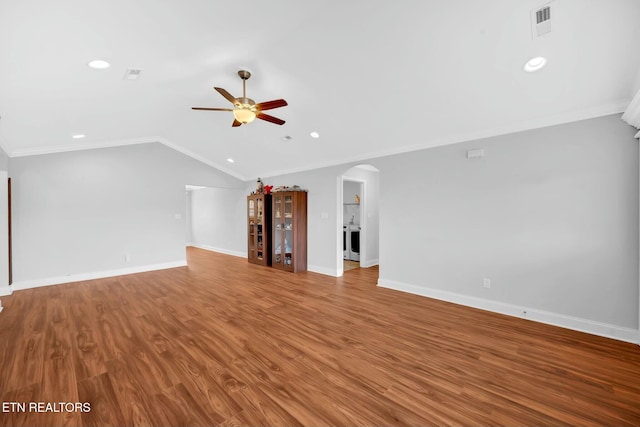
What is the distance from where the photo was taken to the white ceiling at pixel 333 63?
83.6 inches

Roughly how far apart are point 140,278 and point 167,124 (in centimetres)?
313

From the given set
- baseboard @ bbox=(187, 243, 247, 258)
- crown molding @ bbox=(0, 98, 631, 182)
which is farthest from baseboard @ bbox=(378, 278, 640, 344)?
baseboard @ bbox=(187, 243, 247, 258)

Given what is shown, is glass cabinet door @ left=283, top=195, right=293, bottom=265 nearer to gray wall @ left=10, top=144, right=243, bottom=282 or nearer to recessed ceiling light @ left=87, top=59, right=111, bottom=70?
gray wall @ left=10, top=144, right=243, bottom=282

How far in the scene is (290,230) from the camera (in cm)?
625

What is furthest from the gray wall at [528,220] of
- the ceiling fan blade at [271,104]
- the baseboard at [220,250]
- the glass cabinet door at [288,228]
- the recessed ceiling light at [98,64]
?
the baseboard at [220,250]

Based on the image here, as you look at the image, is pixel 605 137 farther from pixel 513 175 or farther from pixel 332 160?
pixel 332 160

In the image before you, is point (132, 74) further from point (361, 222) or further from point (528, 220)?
point (528, 220)

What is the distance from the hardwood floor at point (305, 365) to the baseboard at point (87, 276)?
50.1 inches

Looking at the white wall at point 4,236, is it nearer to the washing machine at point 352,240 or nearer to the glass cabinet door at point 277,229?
Result: the glass cabinet door at point 277,229

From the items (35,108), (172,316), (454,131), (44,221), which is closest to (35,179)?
(44,221)

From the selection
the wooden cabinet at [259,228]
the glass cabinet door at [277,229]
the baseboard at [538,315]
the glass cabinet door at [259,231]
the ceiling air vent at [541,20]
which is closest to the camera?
the ceiling air vent at [541,20]

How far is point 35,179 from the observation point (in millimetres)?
5051

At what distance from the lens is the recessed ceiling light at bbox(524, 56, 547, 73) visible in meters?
2.49

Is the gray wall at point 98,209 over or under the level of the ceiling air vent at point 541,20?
under
